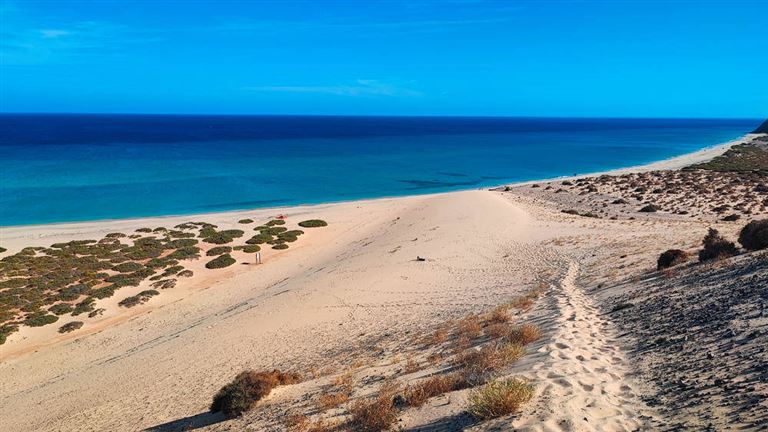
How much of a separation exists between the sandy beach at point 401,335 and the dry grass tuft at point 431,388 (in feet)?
0.77

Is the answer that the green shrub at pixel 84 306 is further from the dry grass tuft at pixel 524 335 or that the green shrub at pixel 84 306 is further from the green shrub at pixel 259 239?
the dry grass tuft at pixel 524 335

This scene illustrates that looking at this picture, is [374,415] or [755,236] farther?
[755,236]

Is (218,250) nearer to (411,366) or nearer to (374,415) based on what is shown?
(411,366)

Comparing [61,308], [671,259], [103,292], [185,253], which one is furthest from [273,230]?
[671,259]

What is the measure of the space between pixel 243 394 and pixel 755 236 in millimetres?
15953

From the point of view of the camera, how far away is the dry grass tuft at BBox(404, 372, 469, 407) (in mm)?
9141

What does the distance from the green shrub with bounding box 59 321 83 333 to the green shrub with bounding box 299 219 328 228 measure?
21064 millimetres

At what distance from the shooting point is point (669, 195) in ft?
148

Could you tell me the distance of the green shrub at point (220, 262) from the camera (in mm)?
30750

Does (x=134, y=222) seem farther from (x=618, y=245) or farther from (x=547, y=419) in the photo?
(x=547, y=419)

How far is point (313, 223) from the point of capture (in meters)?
42.5

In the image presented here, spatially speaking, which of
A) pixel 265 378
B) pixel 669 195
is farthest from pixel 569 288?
pixel 669 195

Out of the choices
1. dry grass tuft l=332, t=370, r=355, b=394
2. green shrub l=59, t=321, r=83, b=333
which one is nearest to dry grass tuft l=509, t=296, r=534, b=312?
dry grass tuft l=332, t=370, r=355, b=394

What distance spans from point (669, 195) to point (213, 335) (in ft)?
134
